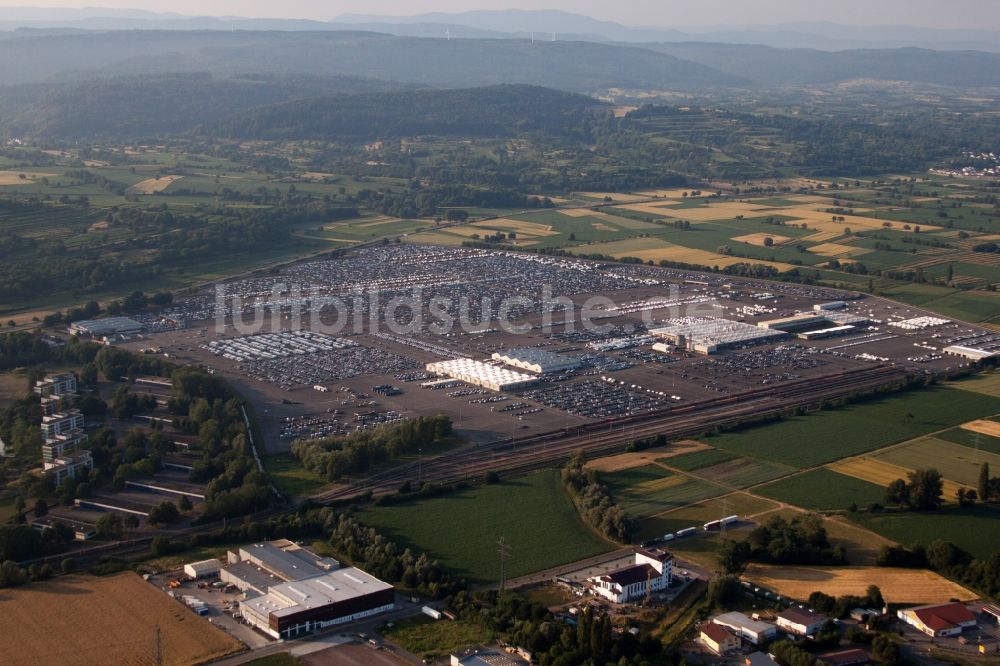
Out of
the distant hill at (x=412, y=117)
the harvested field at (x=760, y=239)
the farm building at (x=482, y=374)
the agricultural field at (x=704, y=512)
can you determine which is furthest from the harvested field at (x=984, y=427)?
the distant hill at (x=412, y=117)

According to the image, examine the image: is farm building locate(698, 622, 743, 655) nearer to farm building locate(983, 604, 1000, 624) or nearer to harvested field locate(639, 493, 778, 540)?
harvested field locate(639, 493, 778, 540)

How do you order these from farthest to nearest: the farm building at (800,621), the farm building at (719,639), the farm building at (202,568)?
1. the farm building at (202,568)
2. the farm building at (800,621)
3. the farm building at (719,639)

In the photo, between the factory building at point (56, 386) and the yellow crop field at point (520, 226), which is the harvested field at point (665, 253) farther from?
the factory building at point (56, 386)

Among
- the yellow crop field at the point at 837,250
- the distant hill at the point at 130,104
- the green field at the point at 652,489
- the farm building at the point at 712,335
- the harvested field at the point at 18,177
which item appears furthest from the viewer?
the distant hill at the point at 130,104

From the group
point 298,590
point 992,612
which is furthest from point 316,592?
point 992,612

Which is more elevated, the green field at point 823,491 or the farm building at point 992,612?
the farm building at point 992,612

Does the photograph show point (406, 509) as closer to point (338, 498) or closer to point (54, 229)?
point (338, 498)

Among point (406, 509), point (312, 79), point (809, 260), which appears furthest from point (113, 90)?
point (406, 509)
